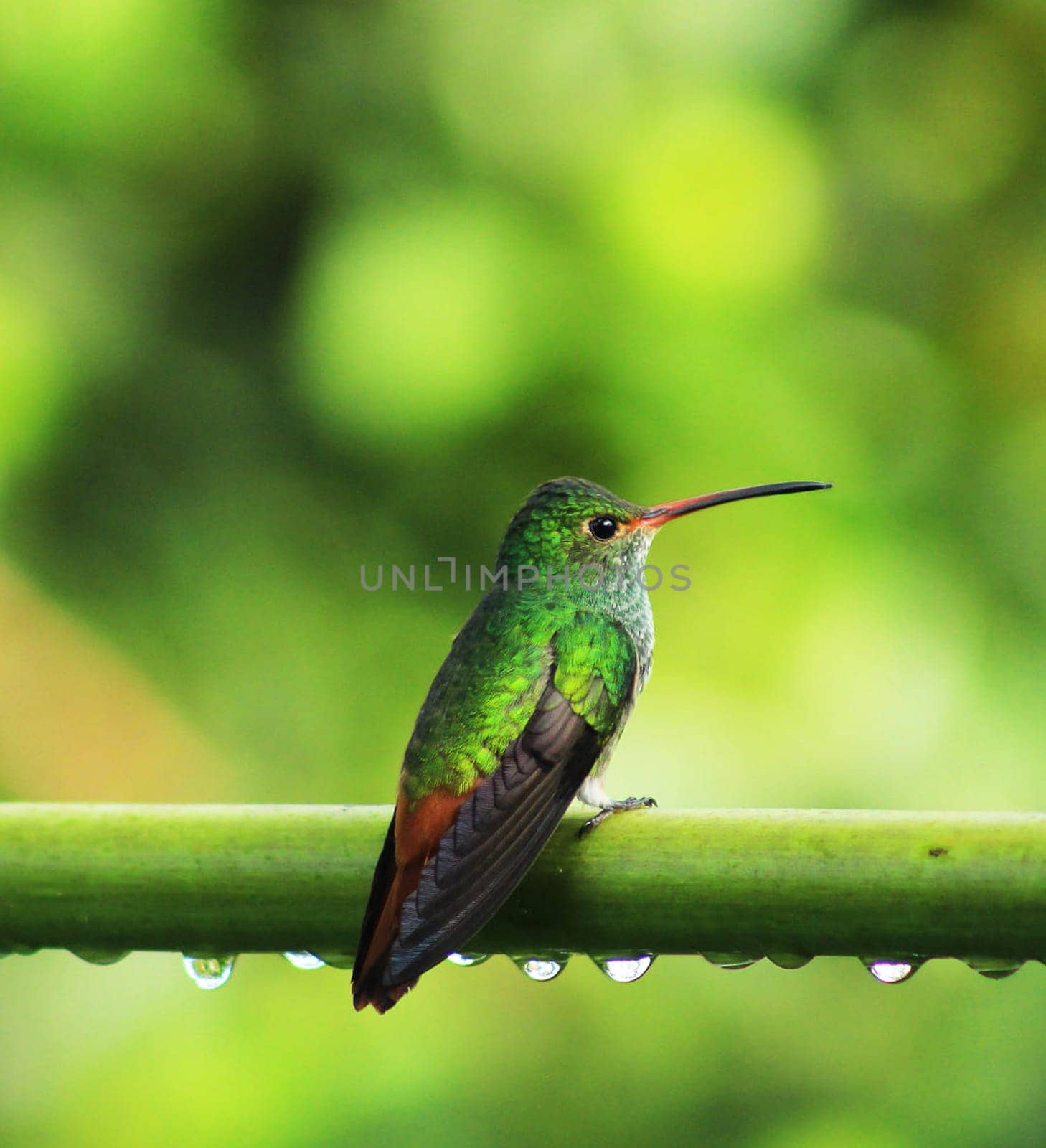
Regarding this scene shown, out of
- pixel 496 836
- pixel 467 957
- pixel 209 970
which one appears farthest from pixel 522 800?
pixel 209 970

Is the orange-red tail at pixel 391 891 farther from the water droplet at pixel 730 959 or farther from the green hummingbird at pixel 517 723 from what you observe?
the water droplet at pixel 730 959

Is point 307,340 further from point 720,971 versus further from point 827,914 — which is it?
point 827,914

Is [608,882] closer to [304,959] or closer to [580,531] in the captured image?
[304,959]

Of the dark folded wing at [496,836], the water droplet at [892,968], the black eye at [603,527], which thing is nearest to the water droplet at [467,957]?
the dark folded wing at [496,836]

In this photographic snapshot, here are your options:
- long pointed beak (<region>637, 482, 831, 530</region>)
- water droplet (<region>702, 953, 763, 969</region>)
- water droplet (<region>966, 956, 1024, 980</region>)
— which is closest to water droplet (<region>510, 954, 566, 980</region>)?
water droplet (<region>702, 953, 763, 969</region>)

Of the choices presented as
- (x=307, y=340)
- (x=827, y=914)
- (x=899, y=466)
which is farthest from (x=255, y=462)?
(x=827, y=914)

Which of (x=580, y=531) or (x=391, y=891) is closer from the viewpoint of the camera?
(x=391, y=891)
